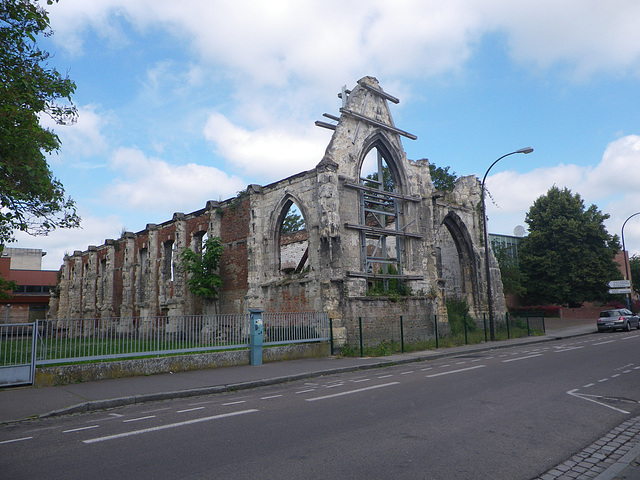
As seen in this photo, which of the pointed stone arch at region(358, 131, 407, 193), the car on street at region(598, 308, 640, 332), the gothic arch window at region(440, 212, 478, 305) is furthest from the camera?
the car on street at region(598, 308, 640, 332)

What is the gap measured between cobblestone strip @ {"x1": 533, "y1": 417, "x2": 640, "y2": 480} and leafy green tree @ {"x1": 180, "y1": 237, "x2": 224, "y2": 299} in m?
18.5

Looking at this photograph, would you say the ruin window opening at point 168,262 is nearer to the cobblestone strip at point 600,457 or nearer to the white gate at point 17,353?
the white gate at point 17,353

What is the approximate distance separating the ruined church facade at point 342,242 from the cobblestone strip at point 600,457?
12166 millimetres

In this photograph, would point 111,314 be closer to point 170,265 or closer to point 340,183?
point 170,265

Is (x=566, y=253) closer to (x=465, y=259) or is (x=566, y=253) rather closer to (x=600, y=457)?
(x=465, y=259)

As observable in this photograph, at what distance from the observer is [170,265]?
91.8ft

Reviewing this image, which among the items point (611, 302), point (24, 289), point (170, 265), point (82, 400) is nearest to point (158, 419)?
point (82, 400)

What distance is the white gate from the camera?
403 inches

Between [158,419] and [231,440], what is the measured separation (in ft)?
6.96

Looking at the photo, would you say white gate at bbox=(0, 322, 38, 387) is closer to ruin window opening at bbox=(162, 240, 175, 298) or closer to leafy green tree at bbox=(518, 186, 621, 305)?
ruin window opening at bbox=(162, 240, 175, 298)

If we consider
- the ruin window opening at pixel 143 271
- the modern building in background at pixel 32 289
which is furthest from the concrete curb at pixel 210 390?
the modern building in background at pixel 32 289

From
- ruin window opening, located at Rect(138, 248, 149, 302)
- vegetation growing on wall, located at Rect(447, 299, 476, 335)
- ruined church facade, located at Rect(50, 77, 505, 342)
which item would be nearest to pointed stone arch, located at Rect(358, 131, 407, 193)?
ruined church facade, located at Rect(50, 77, 505, 342)

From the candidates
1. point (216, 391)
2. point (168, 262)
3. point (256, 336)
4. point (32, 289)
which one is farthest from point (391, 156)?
point (32, 289)

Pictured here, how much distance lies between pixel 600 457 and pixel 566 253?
39321 millimetres
